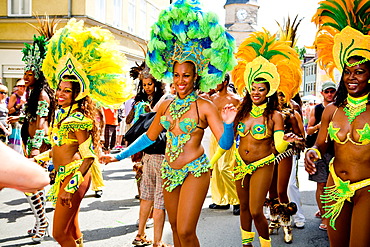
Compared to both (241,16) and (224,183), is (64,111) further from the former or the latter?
(241,16)

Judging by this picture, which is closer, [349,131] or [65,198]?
[349,131]

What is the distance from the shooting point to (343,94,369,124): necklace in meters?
3.44

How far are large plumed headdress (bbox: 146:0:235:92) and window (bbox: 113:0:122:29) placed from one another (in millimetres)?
18310

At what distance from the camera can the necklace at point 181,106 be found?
12.1 ft

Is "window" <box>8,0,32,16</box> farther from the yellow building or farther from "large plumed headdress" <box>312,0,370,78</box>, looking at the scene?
"large plumed headdress" <box>312,0,370,78</box>

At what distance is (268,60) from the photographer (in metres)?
4.90

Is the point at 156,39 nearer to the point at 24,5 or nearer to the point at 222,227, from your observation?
the point at 222,227

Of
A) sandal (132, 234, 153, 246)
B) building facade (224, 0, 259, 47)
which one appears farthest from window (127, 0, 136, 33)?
building facade (224, 0, 259, 47)

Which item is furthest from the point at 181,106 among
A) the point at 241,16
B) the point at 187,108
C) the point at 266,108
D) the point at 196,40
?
the point at 241,16

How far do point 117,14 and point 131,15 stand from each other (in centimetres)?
192

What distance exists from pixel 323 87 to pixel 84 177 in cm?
425

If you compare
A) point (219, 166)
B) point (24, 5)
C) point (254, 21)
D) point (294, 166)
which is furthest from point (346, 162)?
point (254, 21)

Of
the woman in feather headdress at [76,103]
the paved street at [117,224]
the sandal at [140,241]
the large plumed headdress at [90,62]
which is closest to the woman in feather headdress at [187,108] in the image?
the woman in feather headdress at [76,103]

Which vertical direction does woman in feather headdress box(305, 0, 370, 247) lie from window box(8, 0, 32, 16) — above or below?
below
